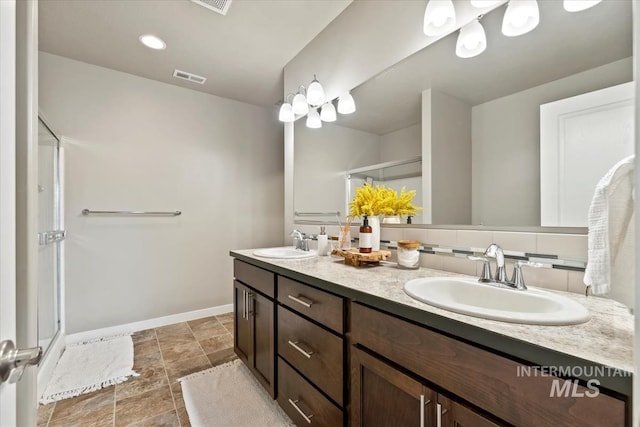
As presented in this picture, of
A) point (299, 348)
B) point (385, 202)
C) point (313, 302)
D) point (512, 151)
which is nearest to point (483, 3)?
point (512, 151)

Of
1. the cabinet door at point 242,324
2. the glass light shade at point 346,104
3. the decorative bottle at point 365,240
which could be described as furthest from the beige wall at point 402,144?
the cabinet door at point 242,324

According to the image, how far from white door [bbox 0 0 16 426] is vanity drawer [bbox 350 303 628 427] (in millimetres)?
789

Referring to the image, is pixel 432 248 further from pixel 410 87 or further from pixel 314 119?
pixel 314 119

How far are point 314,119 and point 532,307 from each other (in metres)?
1.82

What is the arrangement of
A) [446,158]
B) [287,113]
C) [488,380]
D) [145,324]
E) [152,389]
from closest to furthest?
[488,380]
[446,158]
[152,389]
[287,113]
[145,324]

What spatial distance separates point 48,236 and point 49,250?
14cm

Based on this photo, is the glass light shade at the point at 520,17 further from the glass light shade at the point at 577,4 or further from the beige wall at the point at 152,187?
the beige wall at the point at 152,187

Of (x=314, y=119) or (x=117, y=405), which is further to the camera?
(x=314, y=119)

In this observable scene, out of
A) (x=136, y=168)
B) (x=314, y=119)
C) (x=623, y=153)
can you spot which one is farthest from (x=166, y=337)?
(x=623, y=153)

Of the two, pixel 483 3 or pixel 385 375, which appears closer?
pixel 385 375

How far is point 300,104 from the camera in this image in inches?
84.0

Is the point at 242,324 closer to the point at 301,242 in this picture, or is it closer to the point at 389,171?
the point at 301,242

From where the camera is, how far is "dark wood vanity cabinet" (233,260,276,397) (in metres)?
1.42

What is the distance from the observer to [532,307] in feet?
2.75
